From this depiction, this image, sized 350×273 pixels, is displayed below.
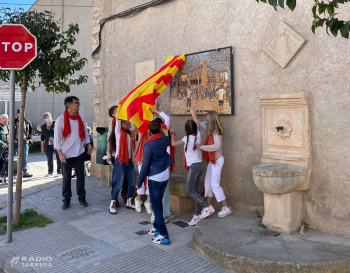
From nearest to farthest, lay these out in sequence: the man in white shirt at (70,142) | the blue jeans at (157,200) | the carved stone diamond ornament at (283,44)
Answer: the blue jeans at (157,200) < the carved stone diamond ornament at (283,44) < the man in white shirt at (70,142)

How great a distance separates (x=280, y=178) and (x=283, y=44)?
1.81 m

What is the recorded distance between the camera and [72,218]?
5.64 metres

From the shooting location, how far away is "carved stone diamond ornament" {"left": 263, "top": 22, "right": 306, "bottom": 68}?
4.64 metres

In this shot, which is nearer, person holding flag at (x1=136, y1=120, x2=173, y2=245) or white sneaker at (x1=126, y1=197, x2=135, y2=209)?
person holding flag at (x1=136, y1=120, x2=173, y2=245)

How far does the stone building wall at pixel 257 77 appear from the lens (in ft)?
14.4

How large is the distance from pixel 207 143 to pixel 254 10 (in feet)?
6.71

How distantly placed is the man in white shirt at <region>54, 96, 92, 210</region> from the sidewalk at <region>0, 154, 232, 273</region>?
1.25 ft

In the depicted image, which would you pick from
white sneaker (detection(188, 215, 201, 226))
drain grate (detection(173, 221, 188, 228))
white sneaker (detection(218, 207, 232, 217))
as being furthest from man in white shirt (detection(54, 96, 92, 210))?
white sneaker (detection(218, 207, 232, 217))

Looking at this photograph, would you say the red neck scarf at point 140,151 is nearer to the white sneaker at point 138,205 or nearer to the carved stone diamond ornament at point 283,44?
the white sneaker at point 138,205

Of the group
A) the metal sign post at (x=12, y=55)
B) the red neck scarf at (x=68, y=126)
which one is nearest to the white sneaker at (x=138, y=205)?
the red neck scarf at (x=68, y=126)

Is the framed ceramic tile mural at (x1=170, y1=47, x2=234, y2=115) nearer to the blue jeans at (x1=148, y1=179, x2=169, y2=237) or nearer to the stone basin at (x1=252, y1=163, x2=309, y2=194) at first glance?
the stone basin at (x1=252, y1=163, x2=309, y2=194)

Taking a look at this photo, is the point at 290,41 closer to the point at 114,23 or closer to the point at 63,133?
the point at 63,133

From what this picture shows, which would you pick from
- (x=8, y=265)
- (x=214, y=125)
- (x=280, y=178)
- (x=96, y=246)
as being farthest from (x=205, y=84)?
(x=8, y=265)

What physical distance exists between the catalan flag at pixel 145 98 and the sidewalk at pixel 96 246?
1545mm
